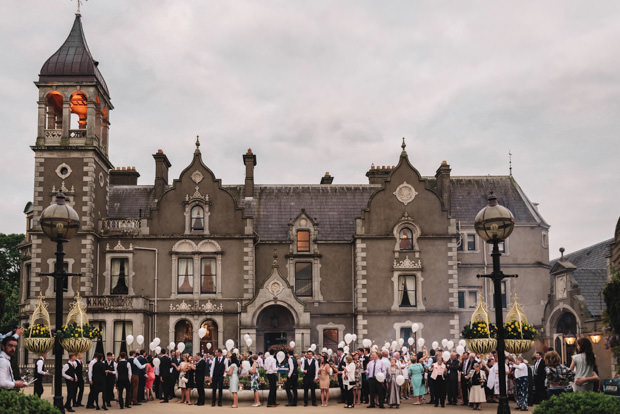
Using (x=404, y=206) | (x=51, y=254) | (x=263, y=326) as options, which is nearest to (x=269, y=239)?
(x=263, y=326)

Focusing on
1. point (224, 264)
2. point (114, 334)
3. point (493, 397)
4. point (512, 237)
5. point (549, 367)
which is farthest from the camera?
point (512, 237)

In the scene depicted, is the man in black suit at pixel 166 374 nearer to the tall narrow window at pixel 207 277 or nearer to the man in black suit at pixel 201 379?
the man in black suit at pixel 201 379

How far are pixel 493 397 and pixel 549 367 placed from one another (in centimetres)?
1077

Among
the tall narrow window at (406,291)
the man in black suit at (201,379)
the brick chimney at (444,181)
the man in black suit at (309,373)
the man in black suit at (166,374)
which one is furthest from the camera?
the brick chimney at (444,181)

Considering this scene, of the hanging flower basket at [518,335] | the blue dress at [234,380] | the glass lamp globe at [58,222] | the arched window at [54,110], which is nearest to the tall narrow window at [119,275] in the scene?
the arched window at [54,110]

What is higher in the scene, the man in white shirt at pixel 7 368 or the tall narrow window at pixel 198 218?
the tall narrow window at pixel 198 218

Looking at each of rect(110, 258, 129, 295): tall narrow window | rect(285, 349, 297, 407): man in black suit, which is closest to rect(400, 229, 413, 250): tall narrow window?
rect(110, 258, 129, 295): tall narrow window

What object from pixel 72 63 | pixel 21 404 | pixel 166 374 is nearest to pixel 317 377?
pixel 166 374

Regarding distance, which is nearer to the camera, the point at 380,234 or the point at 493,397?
the point at 493,397

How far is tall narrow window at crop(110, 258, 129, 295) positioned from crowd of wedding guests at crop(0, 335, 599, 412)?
42.3 feet

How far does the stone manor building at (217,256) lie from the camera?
38562 mm

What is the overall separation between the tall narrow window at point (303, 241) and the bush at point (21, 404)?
3125 cm

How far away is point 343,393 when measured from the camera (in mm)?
25453

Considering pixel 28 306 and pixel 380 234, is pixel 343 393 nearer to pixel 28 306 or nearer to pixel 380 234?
pixel 380 234
